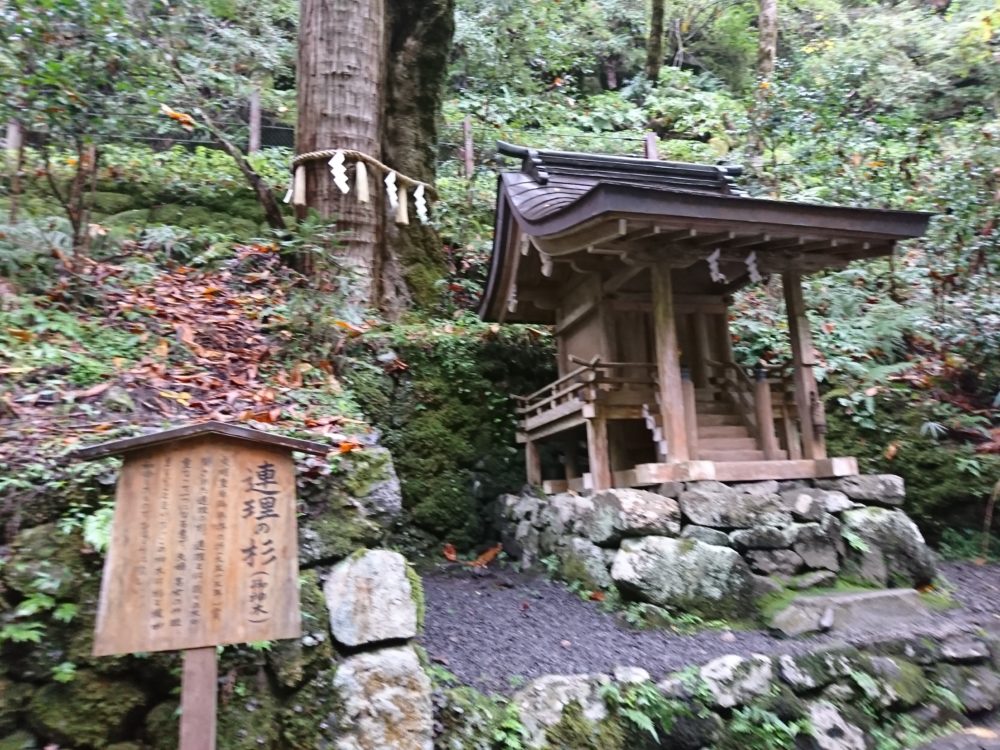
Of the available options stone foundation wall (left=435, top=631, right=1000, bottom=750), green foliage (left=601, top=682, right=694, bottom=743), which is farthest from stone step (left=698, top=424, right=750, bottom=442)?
green foliage (left=601, top=682, right=694, bottom=743)

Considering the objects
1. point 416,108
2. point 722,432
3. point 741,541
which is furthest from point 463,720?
point 416,108

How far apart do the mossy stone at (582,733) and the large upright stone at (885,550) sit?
2.86 m

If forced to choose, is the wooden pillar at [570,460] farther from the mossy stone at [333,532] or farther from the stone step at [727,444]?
the mossy stone at [333,532]

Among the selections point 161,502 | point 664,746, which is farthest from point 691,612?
point 161,502

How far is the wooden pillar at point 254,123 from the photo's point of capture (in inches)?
496

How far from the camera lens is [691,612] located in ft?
16.6

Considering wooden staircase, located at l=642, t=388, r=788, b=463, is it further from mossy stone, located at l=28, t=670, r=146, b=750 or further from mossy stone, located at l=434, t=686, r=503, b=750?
mossy stone, located at l=28, t=670, r=146, b=750

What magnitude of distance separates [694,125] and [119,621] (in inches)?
696

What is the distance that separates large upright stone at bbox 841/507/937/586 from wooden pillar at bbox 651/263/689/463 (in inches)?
62.0

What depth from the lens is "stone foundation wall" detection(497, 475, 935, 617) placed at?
5160 mm

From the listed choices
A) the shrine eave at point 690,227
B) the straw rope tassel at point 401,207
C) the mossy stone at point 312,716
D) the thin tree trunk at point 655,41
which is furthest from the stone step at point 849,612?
the thin tree trunk at point 655,41

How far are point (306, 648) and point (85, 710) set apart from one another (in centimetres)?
102

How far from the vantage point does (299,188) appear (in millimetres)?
8070

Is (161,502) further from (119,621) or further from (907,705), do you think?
(907,705)
